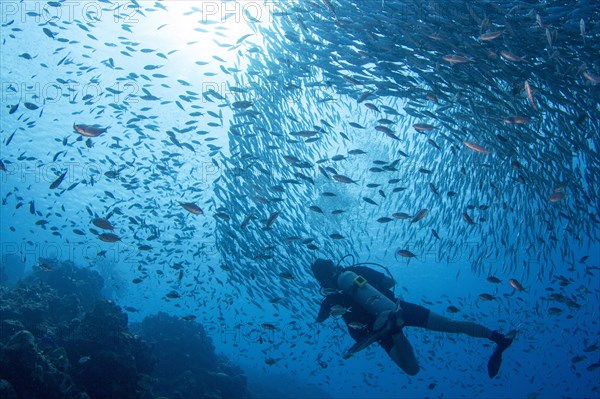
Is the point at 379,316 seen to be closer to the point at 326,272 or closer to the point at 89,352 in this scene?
the point at 326,272

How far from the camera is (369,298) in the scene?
5.99 metres

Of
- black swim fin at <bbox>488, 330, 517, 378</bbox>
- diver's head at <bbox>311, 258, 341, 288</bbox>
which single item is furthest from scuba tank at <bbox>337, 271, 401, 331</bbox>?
black swim fin at <bbox>488, 330, 517, 378</bbox>

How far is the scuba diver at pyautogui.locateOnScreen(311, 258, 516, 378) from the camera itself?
5.56 meters

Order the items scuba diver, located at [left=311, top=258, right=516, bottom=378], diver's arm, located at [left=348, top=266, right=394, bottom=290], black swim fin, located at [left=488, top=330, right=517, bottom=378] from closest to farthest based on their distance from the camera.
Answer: scuba diver, located at [left=311, top=258, right=516, bottom=378] < black swim fin, located at [left=488, top=330, right=517, bottom=378] < diver's arm, located at [left=348, top=266, right=394, bottom=290]

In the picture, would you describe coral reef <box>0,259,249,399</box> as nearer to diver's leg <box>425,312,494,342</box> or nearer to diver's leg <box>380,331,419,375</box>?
diver's leg <box>380,331,419,375</box>

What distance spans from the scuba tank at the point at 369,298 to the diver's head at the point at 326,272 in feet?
1.24

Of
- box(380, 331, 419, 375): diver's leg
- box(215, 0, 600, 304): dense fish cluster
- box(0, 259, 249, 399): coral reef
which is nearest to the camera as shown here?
box(0, 259, 249, 399): coral reef

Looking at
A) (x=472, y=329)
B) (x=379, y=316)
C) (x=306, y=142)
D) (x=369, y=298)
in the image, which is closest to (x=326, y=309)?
(x=369, y=298)

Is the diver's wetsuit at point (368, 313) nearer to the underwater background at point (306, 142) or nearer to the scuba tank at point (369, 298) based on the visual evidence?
the scuba tank at point (369, 298)

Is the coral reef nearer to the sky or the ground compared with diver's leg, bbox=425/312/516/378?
nearer to the ground

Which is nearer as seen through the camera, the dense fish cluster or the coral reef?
the coral reef

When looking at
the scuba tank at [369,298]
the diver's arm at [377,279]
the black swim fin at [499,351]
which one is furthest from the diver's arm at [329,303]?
the black swim fin at [499,351]

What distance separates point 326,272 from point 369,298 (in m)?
1.43

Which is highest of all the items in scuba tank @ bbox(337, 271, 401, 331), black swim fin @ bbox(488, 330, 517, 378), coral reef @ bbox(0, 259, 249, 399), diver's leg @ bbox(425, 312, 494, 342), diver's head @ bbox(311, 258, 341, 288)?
scuba tank @ bbox(337, 271, 401, 331)
